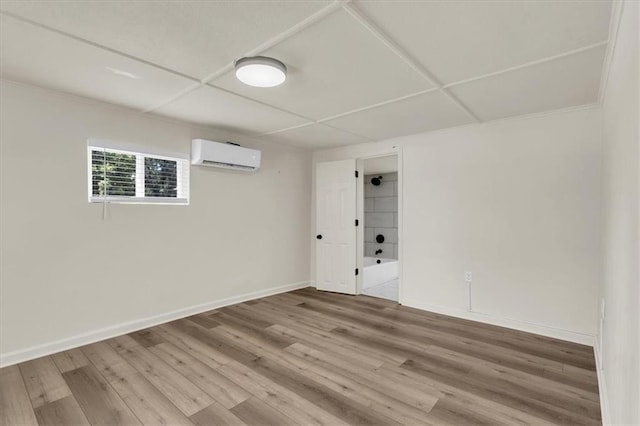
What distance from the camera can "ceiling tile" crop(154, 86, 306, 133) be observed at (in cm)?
288

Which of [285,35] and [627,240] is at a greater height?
[285,35]

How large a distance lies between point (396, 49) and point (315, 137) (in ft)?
8.13

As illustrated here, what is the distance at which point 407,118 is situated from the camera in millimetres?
3467

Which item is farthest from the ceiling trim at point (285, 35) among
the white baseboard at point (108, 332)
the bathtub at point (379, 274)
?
the bathtub at point (379, 274)

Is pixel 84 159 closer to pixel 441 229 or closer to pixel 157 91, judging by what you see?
pixel 157 91

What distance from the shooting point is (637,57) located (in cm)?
110

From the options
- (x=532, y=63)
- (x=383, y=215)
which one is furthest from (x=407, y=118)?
(x=383, y=215)

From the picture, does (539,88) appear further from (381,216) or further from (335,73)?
(381,216)

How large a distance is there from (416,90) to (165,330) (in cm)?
347

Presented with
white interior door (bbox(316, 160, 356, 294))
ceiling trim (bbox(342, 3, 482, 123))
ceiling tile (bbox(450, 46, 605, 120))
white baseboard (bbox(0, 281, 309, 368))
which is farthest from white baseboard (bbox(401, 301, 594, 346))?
white baseboard (bbox(0, 281, 309, 368))

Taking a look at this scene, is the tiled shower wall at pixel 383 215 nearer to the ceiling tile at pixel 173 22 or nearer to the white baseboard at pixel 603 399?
the white baseboard at pixel 603 399

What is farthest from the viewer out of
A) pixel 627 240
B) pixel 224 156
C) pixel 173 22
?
pixel 224 156

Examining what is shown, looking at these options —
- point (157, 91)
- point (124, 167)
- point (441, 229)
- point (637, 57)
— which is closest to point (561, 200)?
point (441, 229)

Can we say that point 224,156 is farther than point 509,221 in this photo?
Yes
